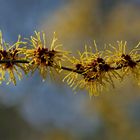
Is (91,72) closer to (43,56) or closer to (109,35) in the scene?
(43,56)

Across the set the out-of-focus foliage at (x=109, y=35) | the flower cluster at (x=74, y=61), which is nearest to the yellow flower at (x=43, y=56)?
the flower cluster at (x=74, y=61)

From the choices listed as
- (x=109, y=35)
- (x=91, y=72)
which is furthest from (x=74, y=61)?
(x=109, y=35)

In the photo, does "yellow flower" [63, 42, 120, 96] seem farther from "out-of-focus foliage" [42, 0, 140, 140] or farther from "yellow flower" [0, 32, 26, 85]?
"out-of-focus foliage" [42, 0, 140, 140]

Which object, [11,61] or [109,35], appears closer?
[11,61]

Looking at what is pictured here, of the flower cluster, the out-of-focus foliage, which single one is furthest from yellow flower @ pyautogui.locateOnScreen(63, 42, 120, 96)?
the out-of-focus foliage

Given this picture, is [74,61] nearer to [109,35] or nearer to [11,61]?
[11,61]

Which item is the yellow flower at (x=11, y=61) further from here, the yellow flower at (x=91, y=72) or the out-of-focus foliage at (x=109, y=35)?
the out-of-focus foliage at (x=109, y=35)

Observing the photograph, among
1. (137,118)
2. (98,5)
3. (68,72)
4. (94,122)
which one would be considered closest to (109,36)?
(98,5)
